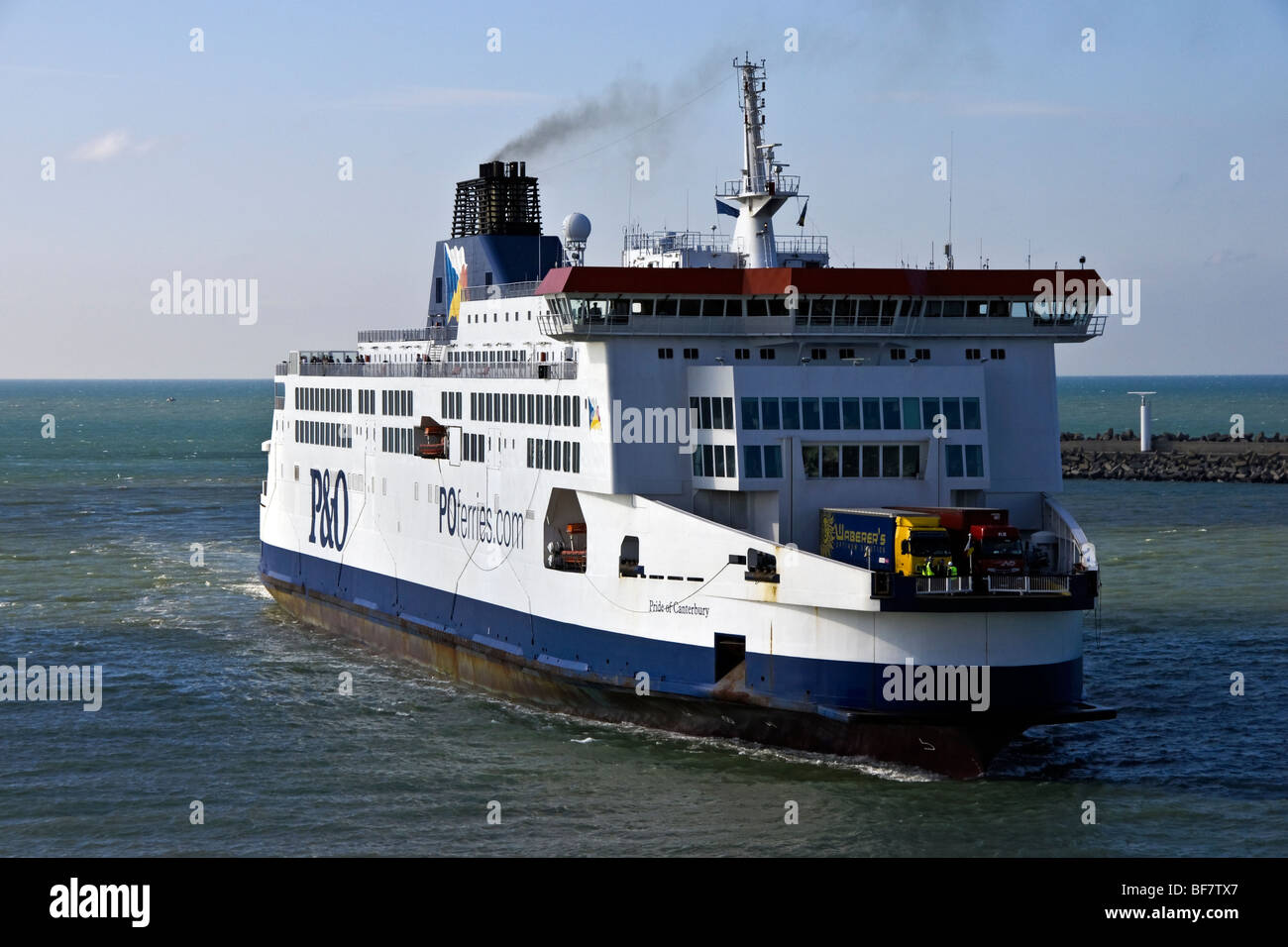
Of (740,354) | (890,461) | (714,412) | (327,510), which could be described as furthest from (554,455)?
(327,510)

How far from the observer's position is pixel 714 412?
31047mm

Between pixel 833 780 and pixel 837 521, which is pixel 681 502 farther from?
pixel 833 780

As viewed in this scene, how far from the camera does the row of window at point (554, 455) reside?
32562 millimetres

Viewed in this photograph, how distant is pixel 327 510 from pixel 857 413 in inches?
787

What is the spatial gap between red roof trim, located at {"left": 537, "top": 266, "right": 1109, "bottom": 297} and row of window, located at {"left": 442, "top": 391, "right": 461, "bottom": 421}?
6330mm

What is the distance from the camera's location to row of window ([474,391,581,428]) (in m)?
32.9

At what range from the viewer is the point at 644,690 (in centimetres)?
3056

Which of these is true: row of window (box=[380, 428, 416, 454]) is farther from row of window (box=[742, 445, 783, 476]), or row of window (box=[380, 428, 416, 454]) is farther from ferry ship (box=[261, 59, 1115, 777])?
row of window (box=[742, 445, 783, 476])

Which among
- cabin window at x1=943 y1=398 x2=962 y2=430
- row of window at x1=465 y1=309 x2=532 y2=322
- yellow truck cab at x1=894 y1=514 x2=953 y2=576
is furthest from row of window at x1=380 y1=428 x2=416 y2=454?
yellow truck cab at x1=894 y1=514 x2=953 y2=576

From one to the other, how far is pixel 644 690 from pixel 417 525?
1131cm

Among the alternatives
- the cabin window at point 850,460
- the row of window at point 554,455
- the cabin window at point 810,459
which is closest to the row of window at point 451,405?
the row of window at point 554,455

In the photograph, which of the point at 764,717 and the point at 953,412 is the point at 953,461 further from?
the point at 764,717
